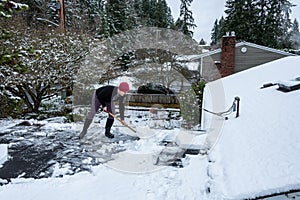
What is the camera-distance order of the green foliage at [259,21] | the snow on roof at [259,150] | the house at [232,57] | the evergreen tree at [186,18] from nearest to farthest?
the snow on roof at [259,150]
the house at [232,57]
the green foliage at [259,21]
the evergreen tree at [186,18]

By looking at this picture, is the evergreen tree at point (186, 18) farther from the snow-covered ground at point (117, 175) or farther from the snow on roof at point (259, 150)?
the snow-covered ground at point (117, 175)

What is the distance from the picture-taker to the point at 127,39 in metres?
14.2

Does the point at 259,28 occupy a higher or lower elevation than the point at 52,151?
higher

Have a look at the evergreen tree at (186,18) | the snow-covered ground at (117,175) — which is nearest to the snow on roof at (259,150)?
the snow-covered ground at (117,175)

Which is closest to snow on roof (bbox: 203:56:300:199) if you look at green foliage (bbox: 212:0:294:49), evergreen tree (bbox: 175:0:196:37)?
green foliage (bbox: 212:0:294:49)

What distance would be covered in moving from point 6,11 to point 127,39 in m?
12.2

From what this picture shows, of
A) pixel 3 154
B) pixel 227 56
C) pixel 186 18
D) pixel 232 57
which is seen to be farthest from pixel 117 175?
pixel 186 18

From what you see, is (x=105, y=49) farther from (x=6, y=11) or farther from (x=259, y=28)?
(x=259, y=28)

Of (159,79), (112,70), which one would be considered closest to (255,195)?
(112,70)

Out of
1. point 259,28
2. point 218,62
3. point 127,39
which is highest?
point 259,28

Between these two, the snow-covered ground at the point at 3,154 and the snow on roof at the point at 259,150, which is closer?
the snow on roof at the point at 259,150

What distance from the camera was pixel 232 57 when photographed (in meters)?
11.6

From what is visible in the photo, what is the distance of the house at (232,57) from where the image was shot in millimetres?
11547

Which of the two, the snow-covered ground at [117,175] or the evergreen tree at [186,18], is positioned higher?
the evergreen tree at [186,18]
